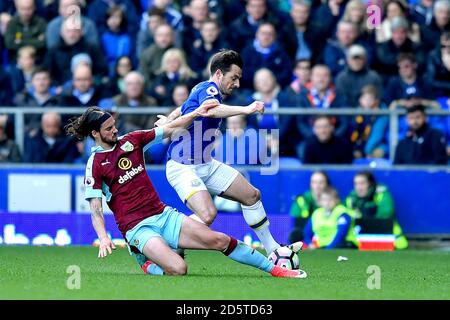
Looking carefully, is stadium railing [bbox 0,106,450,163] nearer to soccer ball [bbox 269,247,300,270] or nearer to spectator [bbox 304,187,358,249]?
spectator [bbox 304,187,358,249]

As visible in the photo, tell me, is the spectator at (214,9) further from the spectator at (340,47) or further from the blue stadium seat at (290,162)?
the blue stadium seat at (290,162)

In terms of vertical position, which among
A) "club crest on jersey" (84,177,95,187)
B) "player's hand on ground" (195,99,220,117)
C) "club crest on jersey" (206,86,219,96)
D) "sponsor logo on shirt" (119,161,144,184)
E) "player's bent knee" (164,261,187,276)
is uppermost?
"club crest on jersey" (206,86,219,96)

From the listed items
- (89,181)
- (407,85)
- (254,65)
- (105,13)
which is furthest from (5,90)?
(89,181)

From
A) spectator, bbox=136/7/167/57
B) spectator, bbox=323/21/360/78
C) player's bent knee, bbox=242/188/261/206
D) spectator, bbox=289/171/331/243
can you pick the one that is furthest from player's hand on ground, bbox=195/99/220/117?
spectator, bbox=136/7/167/57

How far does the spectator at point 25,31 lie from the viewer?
1941 centimetres

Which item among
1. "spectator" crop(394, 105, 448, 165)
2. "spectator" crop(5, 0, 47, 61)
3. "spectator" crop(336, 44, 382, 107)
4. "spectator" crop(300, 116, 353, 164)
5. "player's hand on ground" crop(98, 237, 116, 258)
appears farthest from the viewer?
"spectator" crop(5, 0, 47, 61)

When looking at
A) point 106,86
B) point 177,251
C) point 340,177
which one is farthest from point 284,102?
point 177,251

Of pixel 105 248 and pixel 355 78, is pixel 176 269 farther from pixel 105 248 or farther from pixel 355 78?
pixel 355 78

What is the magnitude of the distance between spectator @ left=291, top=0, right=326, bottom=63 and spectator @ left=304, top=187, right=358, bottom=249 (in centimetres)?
308

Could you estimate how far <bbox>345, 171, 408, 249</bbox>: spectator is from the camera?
1652 centimetres

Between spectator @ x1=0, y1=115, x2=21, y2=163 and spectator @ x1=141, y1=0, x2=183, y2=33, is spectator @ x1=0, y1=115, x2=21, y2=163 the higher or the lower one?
the lower one

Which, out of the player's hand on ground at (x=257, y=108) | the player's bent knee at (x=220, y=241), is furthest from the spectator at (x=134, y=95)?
the player's hand on ground at (x=257, y=108)
